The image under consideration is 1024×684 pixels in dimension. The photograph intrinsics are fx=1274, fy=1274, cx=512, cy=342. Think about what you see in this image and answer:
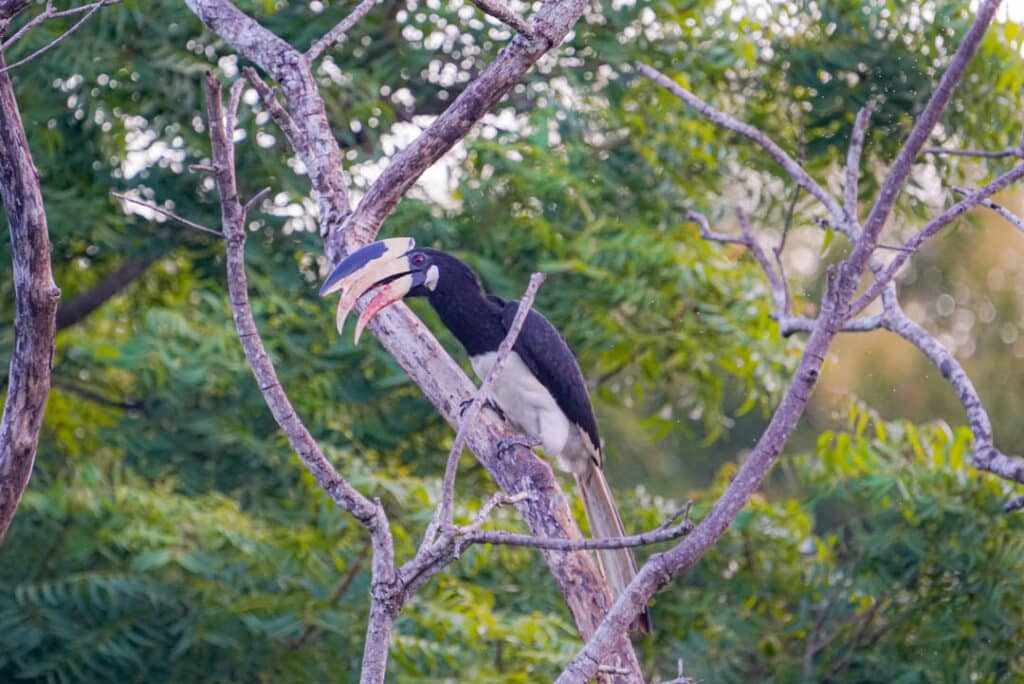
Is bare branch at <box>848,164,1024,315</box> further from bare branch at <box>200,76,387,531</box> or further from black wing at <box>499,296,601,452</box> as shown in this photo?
black wing at <box>499,296,601,452</box>

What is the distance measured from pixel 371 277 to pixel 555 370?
83cm

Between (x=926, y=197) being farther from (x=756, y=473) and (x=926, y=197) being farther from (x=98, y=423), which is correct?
(x=756, y=473)

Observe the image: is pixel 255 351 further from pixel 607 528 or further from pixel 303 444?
pixel 607 528

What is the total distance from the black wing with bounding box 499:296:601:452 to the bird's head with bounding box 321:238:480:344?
24cm

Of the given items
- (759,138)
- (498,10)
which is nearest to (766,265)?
(759,138)

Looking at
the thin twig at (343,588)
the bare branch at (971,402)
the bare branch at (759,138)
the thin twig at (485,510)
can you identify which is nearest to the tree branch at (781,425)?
the thin twig at (485,510)

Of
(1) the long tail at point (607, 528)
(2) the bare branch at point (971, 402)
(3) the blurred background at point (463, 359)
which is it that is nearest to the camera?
(2) the bare branch at point (971, 402)

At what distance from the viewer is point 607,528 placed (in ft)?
12.0

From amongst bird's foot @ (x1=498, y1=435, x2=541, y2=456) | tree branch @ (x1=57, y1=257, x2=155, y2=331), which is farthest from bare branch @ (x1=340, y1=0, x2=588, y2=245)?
tree branch @ (x1=57, y1=257, x2=155, y2=331)

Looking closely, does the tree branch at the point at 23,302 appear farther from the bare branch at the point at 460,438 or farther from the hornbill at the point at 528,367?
the hornbill at the point at 528,367

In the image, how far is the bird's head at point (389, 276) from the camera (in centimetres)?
317

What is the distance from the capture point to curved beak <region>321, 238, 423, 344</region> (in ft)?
10.3

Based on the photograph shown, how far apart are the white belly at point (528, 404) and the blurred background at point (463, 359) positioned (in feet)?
1.85

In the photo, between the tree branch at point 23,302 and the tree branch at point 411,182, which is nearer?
the tree branch at point 23,302
